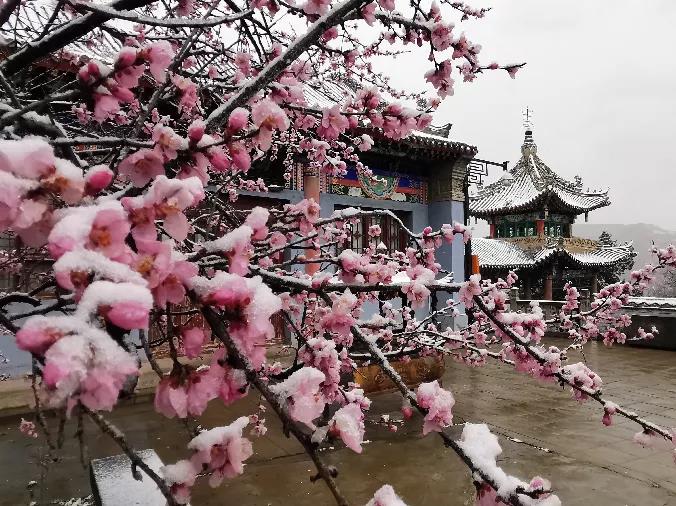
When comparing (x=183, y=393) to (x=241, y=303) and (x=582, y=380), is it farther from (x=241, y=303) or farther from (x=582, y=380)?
(x=582, y=380)

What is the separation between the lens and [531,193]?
25.9m

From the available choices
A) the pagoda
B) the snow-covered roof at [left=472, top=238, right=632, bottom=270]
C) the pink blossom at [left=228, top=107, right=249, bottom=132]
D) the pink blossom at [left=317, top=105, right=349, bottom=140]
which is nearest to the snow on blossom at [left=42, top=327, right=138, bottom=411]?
the pink blossom at [left=228, top=107, right=249, bottom=132]

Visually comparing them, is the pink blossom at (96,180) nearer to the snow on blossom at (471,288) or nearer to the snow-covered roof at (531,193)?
the snow on blossom at (471,288)

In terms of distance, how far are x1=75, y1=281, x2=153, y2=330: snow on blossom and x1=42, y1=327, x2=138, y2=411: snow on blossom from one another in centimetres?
3

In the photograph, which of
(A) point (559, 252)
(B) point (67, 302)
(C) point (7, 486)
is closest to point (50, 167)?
(B) point (67, 302)

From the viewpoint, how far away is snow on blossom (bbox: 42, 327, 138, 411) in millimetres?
686

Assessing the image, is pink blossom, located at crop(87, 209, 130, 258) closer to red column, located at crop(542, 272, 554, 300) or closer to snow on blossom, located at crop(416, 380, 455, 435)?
snow on blossom, located at crop(416, 380, 455, 435)

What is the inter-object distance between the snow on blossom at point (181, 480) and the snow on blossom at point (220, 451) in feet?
0.08

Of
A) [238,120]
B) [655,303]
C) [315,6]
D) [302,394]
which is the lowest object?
[655,303]

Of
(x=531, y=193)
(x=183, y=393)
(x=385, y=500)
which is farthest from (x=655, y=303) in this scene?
(x=183, y=393)

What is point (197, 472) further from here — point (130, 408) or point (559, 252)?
point (559, 252)

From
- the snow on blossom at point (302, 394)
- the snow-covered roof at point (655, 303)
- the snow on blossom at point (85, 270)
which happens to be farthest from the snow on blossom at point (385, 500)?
the snow-covered roof at point (655, 303)

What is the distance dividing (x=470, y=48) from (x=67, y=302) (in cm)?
228

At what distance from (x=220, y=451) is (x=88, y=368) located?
1.55 ft
